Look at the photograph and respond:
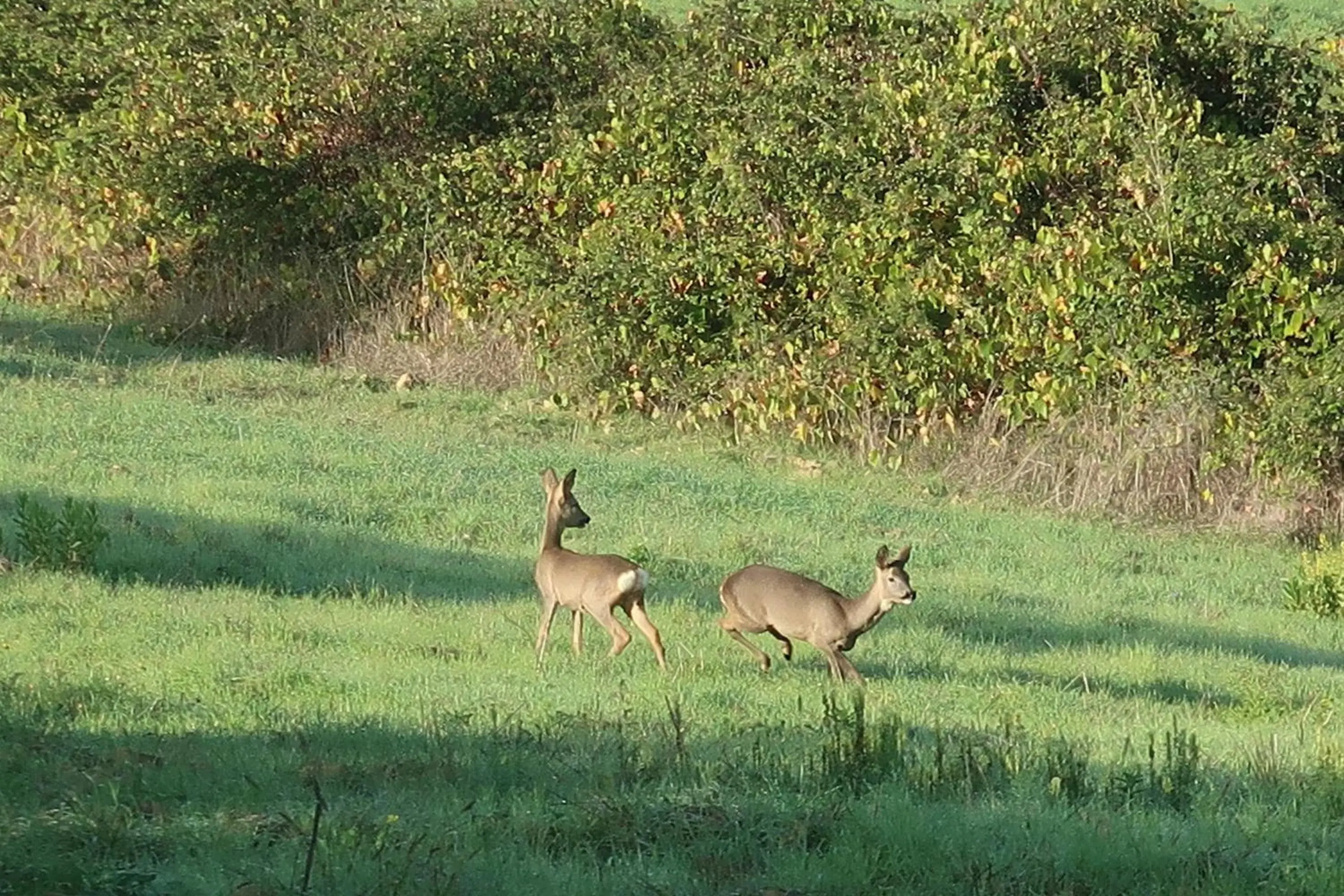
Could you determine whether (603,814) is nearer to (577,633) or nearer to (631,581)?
(631,581)

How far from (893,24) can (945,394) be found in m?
4.10

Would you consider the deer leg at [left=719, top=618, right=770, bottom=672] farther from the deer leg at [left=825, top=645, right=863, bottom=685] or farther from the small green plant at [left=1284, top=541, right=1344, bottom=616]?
the small green plant at [left=1284, top=541, right=1344, bottom=616]

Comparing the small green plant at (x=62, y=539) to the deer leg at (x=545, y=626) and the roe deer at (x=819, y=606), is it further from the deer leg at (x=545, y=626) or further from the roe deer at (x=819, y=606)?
the roe deer at (x=819, y=606)

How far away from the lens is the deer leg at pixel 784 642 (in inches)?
471

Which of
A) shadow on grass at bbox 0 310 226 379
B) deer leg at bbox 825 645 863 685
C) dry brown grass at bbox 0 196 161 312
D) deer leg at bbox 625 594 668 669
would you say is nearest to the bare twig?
deer leg at bbox 625 594 668 669

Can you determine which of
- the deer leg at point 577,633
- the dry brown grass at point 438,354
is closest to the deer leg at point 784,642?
the deer leg at point 577,633

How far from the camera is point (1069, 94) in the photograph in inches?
845

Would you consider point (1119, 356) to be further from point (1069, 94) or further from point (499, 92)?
point (499, 92)

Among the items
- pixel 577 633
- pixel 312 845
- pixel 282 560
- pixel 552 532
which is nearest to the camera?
pixel 312 845

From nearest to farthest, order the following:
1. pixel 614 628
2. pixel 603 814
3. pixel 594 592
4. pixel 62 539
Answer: pixel 603 814 < pixel 594 592 < pixel 614 628 < pixel 62 539

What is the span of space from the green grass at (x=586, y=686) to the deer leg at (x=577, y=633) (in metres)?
0.14

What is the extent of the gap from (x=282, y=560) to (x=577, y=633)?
102 inches

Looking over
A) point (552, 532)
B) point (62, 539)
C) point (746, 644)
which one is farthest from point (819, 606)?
point (62, 539)

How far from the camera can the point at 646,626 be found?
11.6 metres
